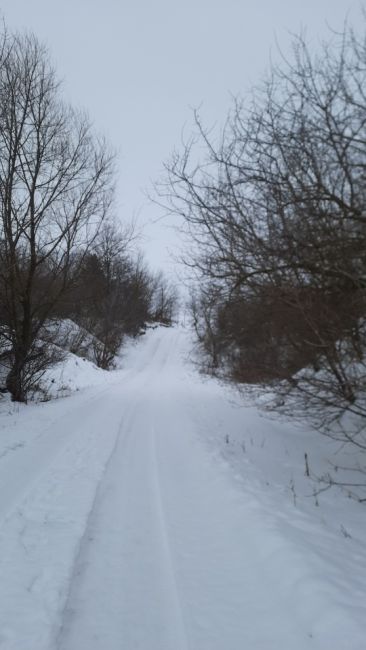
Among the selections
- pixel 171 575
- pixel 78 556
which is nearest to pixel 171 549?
pixel 171 575

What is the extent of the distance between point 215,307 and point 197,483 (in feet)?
11.7

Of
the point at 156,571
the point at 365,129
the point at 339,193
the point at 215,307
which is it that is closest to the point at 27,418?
the point at 215,307

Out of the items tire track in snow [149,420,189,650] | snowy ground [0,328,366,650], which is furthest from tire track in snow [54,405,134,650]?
tire track in snow [149,420,189,650]

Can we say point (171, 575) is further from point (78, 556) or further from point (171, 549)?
point (78, 556)

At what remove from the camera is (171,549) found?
3.51 m

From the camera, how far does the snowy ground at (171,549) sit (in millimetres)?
2463

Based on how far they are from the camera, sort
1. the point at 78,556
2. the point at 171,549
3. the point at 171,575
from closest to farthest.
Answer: the point at 171,575, the point at 78,556, the point at 171,549

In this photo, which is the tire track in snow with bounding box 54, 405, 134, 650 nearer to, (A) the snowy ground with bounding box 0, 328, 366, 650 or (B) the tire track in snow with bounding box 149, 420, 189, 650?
(A) the snowy ground with bounding box 0, 328, 366, 650

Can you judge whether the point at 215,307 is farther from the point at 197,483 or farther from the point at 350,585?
the point at 350,585

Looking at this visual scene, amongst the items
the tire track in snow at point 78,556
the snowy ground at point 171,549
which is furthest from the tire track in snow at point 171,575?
the tire track in snow at point 78,556

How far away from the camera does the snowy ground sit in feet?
8.08

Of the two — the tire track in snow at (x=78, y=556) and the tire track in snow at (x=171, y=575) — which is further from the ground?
the tire track in snow at (x=171, y=575)

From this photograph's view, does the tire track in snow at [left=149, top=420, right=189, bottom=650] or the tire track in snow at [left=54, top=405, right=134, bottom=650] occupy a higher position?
the tire track in snow at [left=149, top=420, right=189, bottom=650]

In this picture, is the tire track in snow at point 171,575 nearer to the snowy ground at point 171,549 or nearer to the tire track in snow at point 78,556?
the snowy ground at point 171,549
